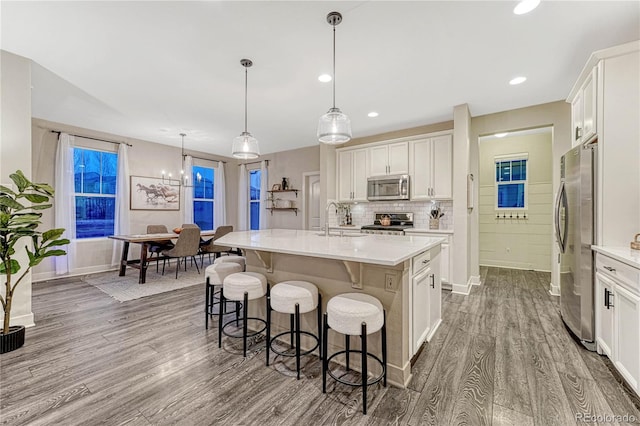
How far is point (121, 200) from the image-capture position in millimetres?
5477

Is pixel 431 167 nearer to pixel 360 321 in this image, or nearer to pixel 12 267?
pixel 360 321

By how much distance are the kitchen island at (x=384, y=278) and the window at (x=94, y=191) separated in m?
4.45

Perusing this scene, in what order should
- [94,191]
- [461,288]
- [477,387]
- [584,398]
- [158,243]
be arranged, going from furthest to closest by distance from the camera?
[158,243]
[94,191]
[461,288]
[477,387]
[584,398]

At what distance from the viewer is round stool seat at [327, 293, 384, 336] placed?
168 cm

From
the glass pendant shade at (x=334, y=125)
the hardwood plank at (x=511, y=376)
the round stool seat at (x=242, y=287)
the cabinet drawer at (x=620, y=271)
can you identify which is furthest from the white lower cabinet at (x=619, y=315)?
the round stool seat at (x=242, y=287)

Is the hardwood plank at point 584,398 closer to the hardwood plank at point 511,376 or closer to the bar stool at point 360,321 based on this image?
the hardwood plank at point 511,376

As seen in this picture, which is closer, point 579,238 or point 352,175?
point 579,238

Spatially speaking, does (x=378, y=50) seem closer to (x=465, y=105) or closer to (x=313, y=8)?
(x=313, y=8)

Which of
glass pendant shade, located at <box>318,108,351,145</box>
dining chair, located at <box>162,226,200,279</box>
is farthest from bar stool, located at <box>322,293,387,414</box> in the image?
dining chair, located at <box>162,226,200,279</box>

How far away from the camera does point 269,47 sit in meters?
2.55

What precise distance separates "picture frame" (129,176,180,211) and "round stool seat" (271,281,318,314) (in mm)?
5139

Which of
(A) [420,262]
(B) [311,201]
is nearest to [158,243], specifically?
(B) [311,201]

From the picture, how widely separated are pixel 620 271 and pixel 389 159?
338 centimetres

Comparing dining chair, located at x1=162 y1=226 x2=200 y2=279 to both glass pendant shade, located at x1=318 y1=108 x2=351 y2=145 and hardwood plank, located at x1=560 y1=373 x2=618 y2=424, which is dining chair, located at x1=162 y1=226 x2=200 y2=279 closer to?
glass pendant shade, located at x1=318 y1=108 x2=351 y2=145
